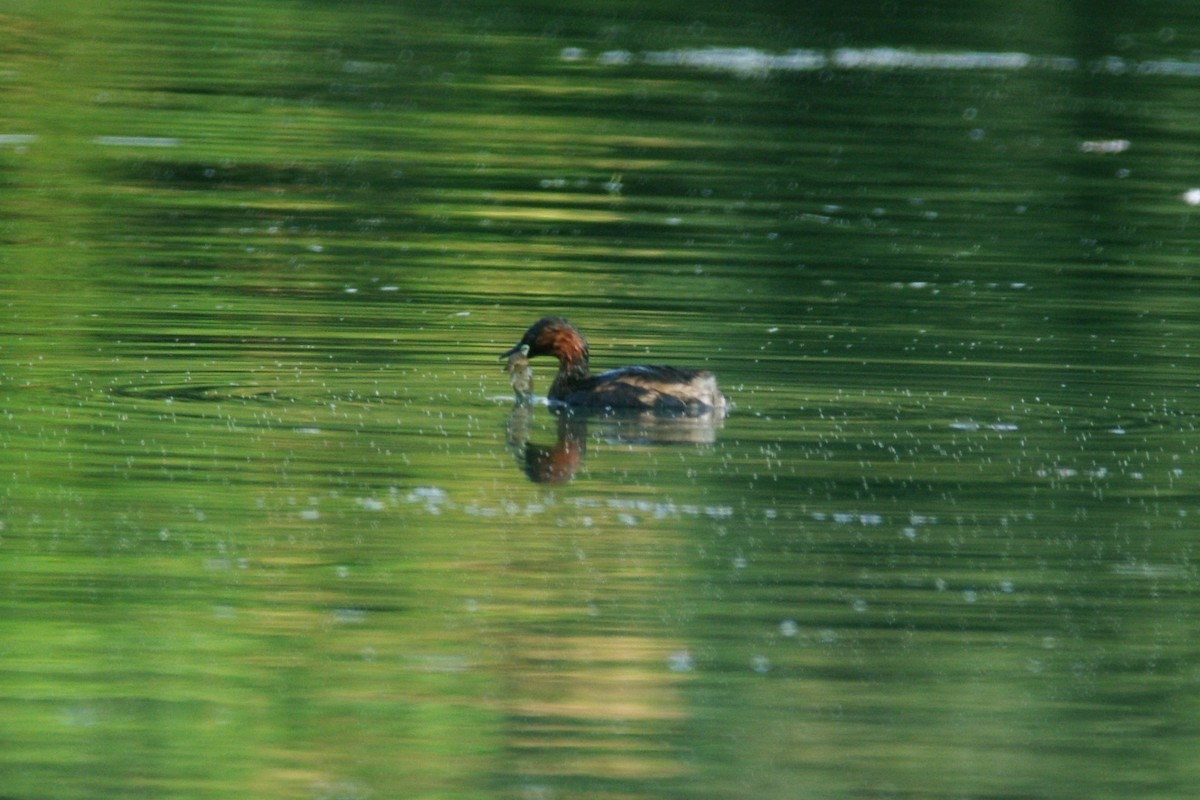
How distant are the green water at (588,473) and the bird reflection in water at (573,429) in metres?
0.04

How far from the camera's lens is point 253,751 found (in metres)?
6.22

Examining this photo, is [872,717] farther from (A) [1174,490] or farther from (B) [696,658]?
(A) [1174,490]

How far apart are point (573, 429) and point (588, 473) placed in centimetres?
117

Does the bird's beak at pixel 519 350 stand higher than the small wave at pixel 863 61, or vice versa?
the small wave at pixel 863 61

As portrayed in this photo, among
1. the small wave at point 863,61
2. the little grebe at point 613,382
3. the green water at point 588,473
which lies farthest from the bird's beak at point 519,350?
the small wave at point 863,61

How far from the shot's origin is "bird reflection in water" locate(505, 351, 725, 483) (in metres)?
9.73

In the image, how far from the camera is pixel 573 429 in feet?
35.1

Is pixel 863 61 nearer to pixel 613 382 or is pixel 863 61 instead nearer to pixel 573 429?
pixel 613 382

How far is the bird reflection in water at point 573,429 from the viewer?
973 cm

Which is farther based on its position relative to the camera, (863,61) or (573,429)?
(863,61)

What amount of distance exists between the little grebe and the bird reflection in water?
37mm

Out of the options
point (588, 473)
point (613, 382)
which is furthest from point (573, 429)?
point (588, 473)

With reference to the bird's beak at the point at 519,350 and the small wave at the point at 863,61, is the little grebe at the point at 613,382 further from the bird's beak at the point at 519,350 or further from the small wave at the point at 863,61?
the small wave at the point at 863,61

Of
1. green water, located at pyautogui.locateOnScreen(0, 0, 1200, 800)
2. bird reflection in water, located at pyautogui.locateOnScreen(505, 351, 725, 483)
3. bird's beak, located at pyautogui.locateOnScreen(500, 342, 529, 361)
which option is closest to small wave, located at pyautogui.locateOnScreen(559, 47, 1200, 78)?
green water, located at pyautogui.locateOnScreen(0, 0, 1200, 800)
